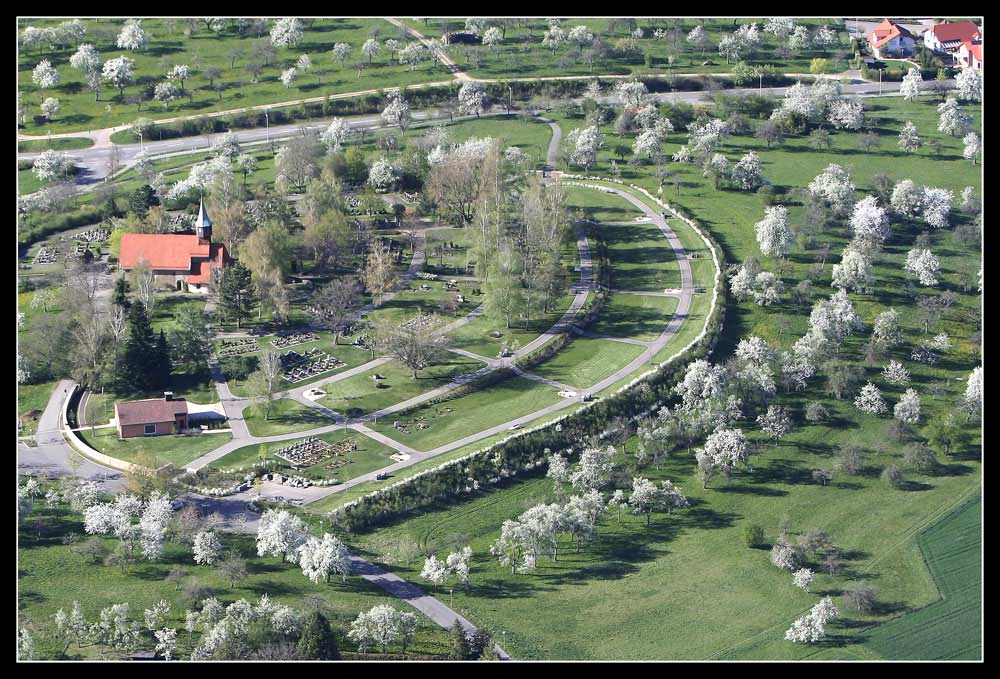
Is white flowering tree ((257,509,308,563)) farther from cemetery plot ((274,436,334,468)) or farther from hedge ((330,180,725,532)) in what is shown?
cemetery plot ((274,436,334,468))

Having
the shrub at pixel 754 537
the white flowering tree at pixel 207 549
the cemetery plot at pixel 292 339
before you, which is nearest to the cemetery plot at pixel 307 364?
the cemetery plot at pixel 292 339

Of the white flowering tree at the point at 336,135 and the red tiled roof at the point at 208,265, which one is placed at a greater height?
the white flowering tree at the point at 336,135

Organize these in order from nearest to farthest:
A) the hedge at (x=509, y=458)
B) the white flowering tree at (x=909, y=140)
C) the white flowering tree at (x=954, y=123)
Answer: the hedge at (x=509, y=458)
the white flowering tree at (x=909, y=140)
the white flowering tree at (x=954, y=123)

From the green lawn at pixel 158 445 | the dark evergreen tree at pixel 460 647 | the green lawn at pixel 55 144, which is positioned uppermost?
the green lawn at pixel 55 144

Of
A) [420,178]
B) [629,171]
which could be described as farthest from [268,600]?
[629,171]

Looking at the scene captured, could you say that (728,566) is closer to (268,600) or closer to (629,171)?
Result: (268,600)

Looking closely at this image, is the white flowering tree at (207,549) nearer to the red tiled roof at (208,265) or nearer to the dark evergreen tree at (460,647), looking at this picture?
the dark evergreen tree at (460,647)

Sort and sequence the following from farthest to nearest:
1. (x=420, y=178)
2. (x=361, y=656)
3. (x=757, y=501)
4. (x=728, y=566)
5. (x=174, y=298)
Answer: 1. (x=420, y=178)
2. (x=174, y=298)
3. (x=757, y=501)
4. (x=728, y=566)
5. (x=361, y=656)
